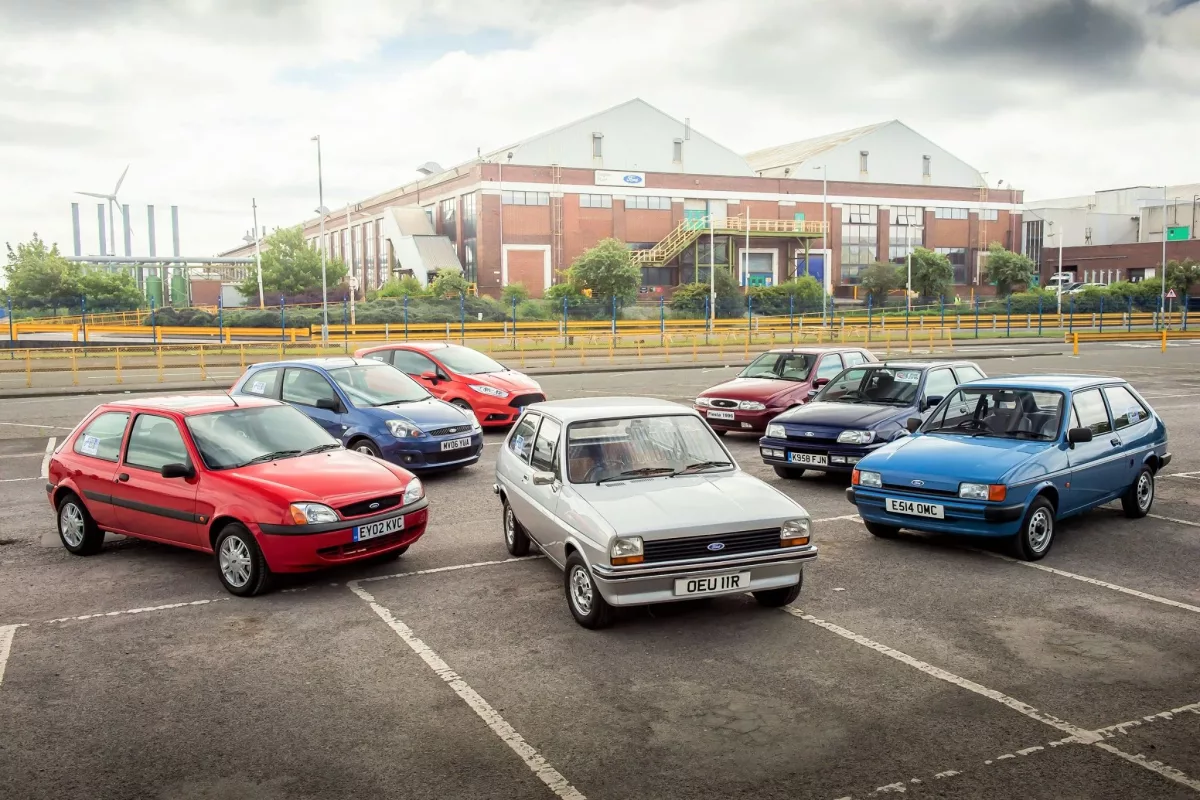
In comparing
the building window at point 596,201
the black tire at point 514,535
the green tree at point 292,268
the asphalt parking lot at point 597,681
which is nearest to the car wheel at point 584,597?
the asphalt parking lot at point 597,681

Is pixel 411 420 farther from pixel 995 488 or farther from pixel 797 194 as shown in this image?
pixel 797 194

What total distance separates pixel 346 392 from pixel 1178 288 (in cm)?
7756

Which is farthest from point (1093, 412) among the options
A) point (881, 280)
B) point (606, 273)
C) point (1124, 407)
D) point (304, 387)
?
point (881, 280)

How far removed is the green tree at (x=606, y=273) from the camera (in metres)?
63.6

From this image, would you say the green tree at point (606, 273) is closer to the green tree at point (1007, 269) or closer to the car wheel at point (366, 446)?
the green tree at point (1007, 269)

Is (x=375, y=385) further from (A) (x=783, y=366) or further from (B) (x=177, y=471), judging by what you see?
(A) (x=783, y=366)

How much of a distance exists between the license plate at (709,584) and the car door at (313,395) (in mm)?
7088

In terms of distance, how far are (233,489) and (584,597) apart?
9.61 feet

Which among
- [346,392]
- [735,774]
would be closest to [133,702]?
[735,774]

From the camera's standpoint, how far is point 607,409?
25.5 feet

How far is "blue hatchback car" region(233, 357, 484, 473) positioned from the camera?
39.4ft

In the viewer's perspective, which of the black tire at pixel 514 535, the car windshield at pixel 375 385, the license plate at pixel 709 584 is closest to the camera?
the license plate at pixel 709 584

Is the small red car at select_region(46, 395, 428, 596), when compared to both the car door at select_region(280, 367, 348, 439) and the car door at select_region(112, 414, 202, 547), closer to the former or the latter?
the car door at select_region(112, 414, 202, 547)

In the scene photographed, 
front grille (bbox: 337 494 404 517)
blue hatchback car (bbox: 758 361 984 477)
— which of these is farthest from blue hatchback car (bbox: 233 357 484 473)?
front grille (bbox: 337 494 404 517)
